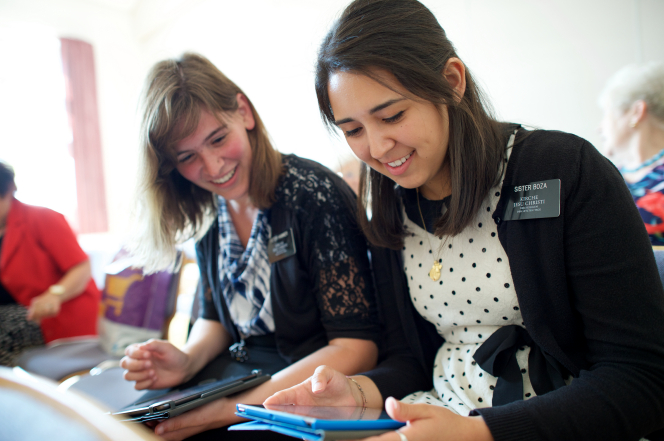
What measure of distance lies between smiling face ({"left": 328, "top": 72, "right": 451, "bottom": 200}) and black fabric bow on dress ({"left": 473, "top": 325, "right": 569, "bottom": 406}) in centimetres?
37

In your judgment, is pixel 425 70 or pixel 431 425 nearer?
pixel 431 425

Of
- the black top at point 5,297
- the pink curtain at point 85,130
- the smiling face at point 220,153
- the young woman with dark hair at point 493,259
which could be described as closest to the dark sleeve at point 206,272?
the smiling face at point 220,153

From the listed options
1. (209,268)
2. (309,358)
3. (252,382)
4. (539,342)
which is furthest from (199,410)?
(539,342)

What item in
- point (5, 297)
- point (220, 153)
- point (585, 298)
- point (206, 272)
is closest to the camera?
point (585, 298)

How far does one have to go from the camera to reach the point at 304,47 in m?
3.66

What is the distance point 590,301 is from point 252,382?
2.41 ft

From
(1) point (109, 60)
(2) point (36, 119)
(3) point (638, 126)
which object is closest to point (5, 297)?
(3) point (638, 126)

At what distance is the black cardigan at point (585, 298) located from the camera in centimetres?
68

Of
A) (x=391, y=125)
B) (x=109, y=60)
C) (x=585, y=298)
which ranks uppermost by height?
(x=109, y=60)

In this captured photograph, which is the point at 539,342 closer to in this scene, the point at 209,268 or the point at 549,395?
the point at 549,395

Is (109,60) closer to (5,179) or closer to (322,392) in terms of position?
(5,179)

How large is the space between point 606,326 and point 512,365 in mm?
198

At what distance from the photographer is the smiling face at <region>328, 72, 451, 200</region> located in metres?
0.83

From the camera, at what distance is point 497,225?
886 mm
